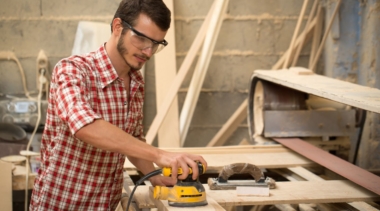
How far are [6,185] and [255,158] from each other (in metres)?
1.46

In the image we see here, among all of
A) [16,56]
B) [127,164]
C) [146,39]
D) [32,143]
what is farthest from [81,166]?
[16,56]

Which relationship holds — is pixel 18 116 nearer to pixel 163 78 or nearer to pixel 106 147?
pixel 163 78

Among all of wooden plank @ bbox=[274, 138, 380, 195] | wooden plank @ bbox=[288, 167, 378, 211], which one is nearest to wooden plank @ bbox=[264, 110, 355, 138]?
wooden plank @ bbox=[274, 138, 380, 195]

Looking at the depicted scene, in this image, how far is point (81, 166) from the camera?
2.25 metres

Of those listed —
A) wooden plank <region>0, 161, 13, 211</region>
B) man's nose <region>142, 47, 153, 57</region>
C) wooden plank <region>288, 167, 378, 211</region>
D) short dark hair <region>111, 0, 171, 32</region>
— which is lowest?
wooden plank <region>0, 161, 13, 211</region>

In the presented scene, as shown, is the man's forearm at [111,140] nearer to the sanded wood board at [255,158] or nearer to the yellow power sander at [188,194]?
the yellow power sander at [188,194]

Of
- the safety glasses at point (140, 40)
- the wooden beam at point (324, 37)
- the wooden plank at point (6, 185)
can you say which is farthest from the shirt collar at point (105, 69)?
the wooden beam at point (324, 37)

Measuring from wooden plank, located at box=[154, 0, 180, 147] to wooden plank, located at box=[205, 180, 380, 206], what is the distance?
5.82 ft

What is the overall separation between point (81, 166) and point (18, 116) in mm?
2306

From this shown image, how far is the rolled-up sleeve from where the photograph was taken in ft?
6.27

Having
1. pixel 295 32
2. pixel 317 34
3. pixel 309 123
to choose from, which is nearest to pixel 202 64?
pixel 295 32

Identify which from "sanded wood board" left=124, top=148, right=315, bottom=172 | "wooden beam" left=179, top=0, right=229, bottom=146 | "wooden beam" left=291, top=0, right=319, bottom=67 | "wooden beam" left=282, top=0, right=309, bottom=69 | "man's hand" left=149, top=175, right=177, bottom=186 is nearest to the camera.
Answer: "man's hand" left=149, top=175, right=177, bottom=186

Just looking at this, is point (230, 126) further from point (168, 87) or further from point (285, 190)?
point (285, 190)

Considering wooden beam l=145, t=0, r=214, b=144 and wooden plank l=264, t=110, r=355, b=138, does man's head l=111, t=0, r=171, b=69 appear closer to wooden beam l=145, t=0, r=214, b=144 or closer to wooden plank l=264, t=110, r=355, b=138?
wooden plank l=264, t=110, r=355, b=138
